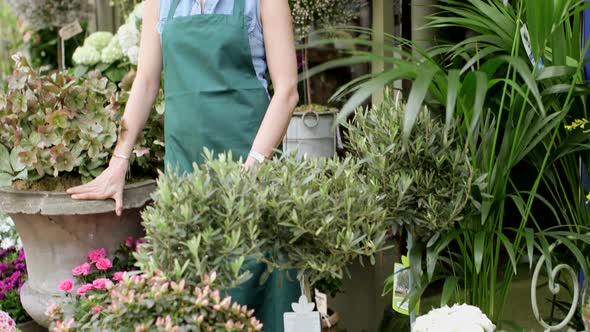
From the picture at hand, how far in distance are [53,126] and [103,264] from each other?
0.44 metres

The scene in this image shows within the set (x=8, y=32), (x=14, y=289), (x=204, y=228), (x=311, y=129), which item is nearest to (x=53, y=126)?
(x=14, y=289)

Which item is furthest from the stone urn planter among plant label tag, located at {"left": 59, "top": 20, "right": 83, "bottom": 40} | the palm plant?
plant label tag, located at {"left": 59, "top": 20, "right": 83, "bottom": 40}

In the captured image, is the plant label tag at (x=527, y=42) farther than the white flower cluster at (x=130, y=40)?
No

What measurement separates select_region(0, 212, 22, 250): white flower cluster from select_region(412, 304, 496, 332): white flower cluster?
2.43 metres

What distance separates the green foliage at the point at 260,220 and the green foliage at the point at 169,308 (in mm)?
37

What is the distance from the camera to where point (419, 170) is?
169cm

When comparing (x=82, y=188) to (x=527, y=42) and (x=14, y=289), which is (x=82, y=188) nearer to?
(x=14, y=289)

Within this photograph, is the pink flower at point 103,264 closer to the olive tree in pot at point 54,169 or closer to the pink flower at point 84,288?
the olive tree in pot at point 54,169

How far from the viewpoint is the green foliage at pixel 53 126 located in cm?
226

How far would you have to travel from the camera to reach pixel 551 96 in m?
1.81

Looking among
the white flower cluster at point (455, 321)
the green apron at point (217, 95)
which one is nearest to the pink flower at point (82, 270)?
the green apron at point (217, 95)

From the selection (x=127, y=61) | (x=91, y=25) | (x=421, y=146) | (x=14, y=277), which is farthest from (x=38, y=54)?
(x=421, y=146)

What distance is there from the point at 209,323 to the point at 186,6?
959 mm

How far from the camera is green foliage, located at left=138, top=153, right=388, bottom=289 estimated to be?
134cm
